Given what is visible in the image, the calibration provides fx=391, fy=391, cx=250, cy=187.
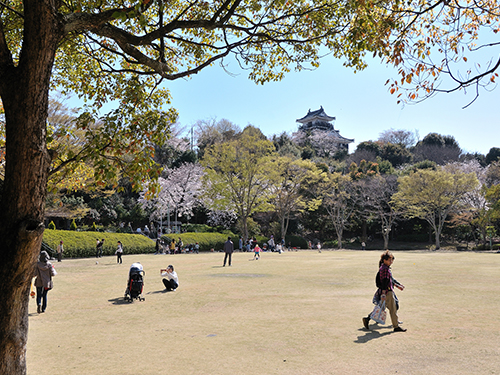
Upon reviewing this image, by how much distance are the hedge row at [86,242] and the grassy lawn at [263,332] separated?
15005mm

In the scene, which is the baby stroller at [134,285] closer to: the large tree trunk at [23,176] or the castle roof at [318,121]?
the large tree trunk at [23,176]

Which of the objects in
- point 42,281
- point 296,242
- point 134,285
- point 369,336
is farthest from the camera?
point 296,242

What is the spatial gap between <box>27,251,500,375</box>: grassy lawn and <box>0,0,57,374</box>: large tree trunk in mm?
1887

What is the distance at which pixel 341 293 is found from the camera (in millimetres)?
11039

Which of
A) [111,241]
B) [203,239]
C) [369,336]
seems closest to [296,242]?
[203,239]

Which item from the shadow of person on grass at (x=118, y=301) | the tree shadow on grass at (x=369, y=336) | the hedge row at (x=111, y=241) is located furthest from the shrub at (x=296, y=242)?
the tree shadow on grass at (x=369, y=336)

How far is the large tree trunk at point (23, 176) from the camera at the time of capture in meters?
3.65

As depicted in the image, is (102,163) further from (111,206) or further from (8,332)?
(111,206)

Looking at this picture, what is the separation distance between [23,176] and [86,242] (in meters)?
26.2

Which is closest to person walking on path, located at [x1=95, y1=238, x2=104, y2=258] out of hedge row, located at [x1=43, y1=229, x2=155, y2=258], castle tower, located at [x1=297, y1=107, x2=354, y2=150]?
hedge row, located at [x1=43, y1=229, x2=155, y2=258]

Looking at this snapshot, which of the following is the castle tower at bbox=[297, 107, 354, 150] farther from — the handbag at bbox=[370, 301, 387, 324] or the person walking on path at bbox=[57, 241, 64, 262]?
the handbag at bbox=[370, 301, 387, 324]

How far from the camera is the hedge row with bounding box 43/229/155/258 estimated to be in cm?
2575

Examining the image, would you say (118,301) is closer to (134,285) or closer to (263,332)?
(134,285)

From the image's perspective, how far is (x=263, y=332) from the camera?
6914 millimetres
